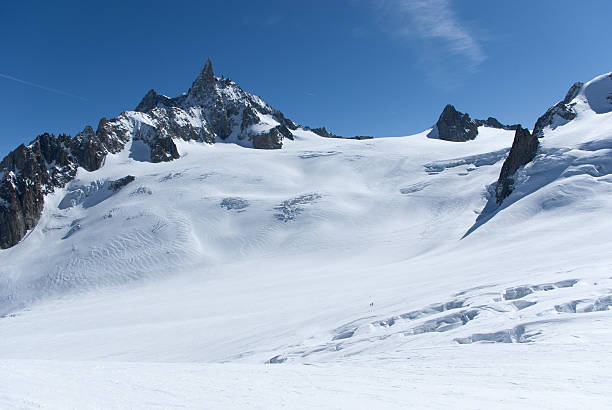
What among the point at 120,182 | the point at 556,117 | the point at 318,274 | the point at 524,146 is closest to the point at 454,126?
the point at 556,117

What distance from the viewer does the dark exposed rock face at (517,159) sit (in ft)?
139

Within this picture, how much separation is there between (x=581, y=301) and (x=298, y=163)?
61.5 m

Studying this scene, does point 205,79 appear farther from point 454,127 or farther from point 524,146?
point 524,146

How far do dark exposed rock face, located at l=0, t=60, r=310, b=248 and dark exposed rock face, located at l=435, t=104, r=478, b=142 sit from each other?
46.9m

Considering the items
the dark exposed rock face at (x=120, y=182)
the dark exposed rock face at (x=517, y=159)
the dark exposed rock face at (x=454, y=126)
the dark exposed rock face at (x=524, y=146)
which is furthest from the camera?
the dark exposed rock face at (x=454, y=126)

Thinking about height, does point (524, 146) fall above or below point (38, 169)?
below

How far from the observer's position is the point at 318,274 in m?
31.3

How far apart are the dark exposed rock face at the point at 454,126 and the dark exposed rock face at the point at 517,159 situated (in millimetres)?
68372

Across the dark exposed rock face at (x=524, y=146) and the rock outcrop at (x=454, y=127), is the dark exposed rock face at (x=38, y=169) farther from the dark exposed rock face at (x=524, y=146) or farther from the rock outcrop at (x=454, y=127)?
the rock outcrop at (x=454, y=127)

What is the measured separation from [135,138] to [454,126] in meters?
87.7

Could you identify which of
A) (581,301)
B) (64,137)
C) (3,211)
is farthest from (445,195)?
(64,137)

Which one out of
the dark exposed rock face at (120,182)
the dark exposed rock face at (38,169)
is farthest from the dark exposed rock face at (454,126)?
the dark exposed rock face at (120,182)

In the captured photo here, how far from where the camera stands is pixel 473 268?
20594mm

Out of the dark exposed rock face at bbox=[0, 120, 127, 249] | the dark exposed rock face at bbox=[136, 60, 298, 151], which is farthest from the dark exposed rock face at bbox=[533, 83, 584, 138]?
the dark exposed rock face at bbox=[0, 120, 127, 249]
